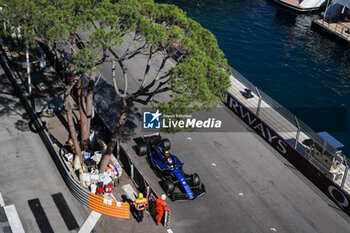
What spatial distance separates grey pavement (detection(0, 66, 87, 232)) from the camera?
22.1 meters

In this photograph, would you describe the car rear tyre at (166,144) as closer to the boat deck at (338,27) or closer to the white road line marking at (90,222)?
the white road line marking at (90,222)

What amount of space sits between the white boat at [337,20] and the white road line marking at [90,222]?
43.9 m

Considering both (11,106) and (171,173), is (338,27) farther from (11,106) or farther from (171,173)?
(11,106)

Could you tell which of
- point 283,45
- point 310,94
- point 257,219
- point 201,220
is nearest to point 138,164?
point 201,220

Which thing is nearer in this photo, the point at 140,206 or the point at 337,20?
the point at 140,206

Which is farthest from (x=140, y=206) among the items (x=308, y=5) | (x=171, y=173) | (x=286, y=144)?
(x=308, y=5)

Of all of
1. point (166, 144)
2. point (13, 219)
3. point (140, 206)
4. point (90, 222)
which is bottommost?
point (13, 219)

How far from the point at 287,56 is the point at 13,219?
39080 mm

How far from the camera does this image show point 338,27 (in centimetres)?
5616

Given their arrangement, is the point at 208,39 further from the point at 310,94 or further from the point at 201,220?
the point at 310,94

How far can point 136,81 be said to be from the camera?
36562 mm

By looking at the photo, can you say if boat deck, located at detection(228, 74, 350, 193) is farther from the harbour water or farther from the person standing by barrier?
the person standing by barrier

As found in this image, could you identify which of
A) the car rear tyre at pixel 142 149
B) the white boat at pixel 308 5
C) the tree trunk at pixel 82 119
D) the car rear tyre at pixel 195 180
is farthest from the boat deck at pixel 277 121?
the white boat at pixel 308 5

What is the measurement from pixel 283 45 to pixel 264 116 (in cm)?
2542
